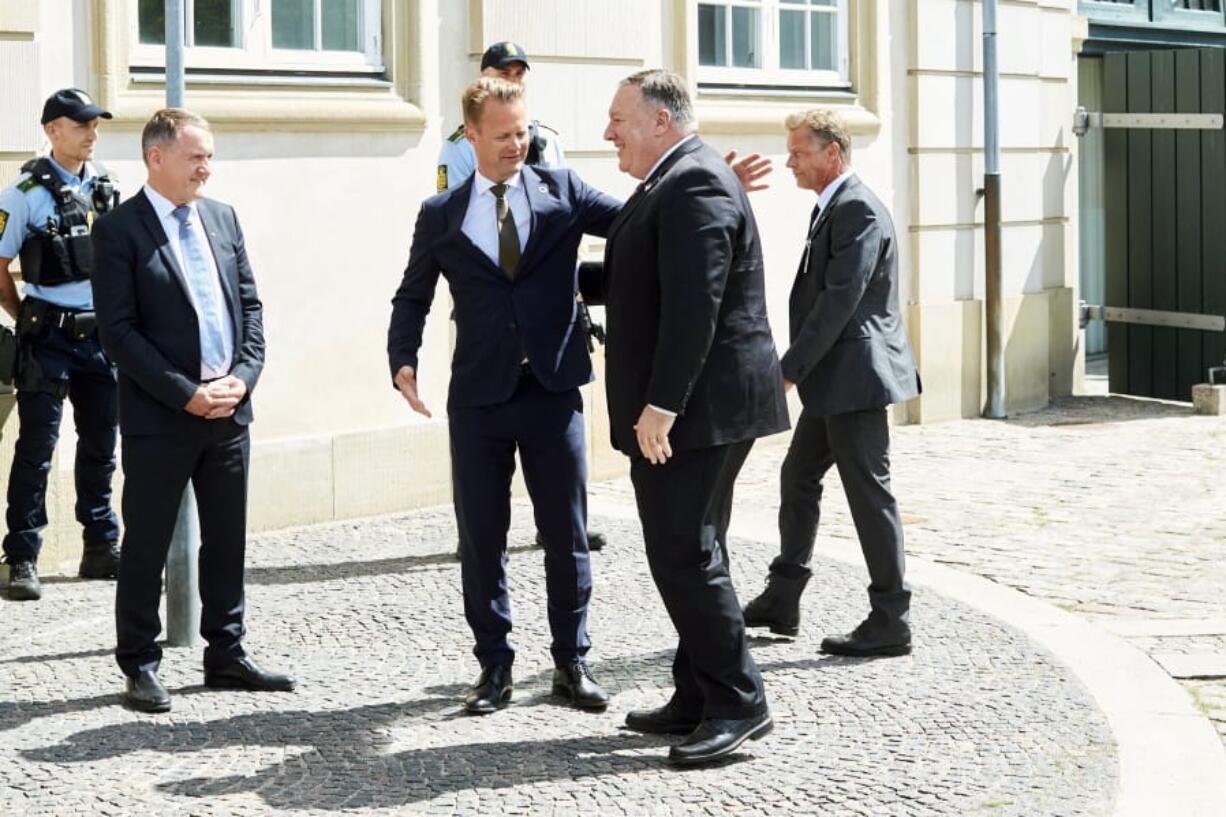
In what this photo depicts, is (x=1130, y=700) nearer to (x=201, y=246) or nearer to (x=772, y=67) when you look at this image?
(x=201, y=246)

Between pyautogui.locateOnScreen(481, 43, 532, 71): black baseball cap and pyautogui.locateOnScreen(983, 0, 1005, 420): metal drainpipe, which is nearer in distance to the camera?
pyautogui.locateOnScreen(481, 43, 532, 71): black baseball cap

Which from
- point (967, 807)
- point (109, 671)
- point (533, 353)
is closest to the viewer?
point (967, 807)

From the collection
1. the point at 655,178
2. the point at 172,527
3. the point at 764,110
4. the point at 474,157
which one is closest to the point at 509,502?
the point at 172,527

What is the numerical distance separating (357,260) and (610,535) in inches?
69.2

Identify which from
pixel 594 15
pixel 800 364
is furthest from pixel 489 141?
pixel 594 15

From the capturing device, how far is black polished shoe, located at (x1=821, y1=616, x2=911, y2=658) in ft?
24.1

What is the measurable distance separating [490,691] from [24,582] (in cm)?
258

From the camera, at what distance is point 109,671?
7.14 meters

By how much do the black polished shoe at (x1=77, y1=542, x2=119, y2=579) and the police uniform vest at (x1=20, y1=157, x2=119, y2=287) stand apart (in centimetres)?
109

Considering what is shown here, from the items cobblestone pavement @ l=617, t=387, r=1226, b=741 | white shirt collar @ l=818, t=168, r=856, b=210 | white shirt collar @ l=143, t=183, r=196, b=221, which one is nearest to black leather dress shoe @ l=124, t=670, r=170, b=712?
white shirt collar @ l=143, t=183, r=196, b=221

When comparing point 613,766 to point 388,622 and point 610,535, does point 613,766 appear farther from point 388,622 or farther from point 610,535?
point 610,535

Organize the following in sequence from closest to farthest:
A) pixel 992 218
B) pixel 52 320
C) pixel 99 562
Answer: pixel 52 320 < pixel 99 562 < pixel 992 218

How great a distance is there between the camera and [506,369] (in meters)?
6.54

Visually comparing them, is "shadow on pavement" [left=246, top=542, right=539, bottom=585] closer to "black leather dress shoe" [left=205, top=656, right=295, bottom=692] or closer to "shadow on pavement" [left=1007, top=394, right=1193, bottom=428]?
"black leather dress shoe" [left=205, top=656, right=295, bottom=692]
